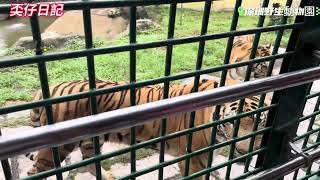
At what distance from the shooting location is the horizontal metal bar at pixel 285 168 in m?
1.26

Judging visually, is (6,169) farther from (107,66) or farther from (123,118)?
(107,66)

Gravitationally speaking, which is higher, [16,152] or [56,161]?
[16,152]

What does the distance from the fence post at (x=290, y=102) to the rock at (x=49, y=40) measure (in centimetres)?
456

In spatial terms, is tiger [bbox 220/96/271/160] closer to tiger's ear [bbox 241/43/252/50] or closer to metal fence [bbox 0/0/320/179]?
metal fence [bbox 0/0/320/179]

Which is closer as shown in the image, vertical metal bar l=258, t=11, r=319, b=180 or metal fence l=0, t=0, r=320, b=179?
metal fence l=0, t=0, r=320, b=179

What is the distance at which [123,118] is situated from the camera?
2.68 ft

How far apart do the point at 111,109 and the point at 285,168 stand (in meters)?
1.37

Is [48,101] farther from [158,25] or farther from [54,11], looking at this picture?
[158,25]

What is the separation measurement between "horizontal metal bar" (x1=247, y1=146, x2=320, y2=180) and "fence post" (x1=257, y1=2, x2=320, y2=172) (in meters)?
0.08

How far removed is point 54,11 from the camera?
2.45 feet

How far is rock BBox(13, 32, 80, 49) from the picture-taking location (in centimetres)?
534

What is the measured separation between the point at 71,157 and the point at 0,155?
2.21m

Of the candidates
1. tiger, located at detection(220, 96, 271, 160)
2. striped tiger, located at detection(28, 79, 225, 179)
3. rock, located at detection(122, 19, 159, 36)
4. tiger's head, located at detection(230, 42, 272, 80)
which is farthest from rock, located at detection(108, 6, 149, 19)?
tiger, located at detection(220, 96, 271, 160)

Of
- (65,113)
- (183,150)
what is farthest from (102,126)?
(183,150)
